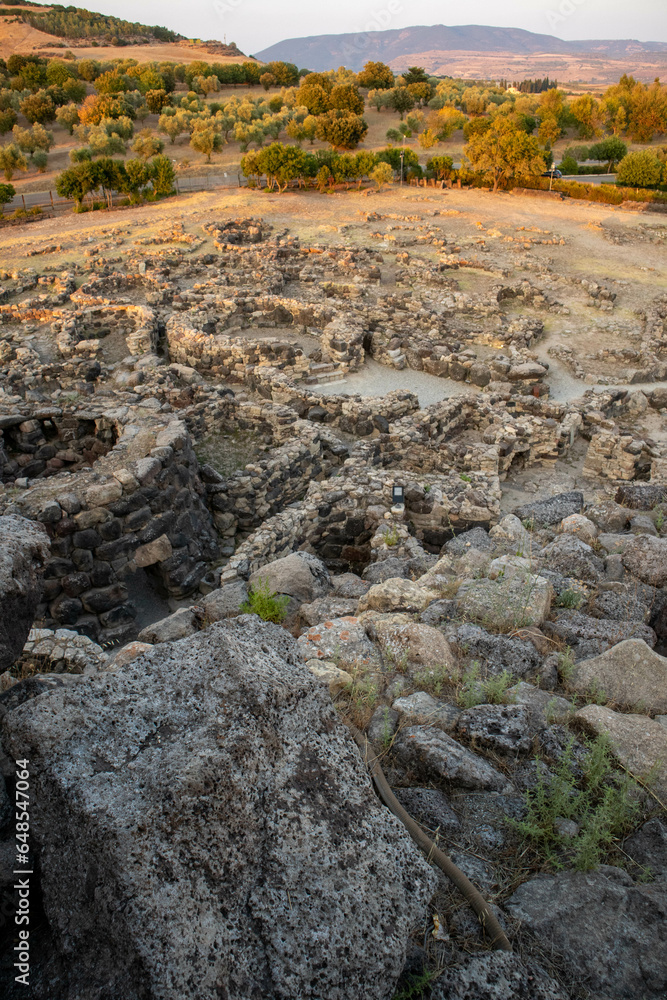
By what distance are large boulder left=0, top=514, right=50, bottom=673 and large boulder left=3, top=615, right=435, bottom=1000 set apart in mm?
1022

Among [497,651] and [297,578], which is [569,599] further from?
[297,578]

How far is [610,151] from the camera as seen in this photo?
171ft

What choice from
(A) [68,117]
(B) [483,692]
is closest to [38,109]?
(A) [68,117]

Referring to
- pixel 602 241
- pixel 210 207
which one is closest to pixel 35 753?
pixel 602 241

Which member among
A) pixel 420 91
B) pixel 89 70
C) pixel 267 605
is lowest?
pixel 267 605

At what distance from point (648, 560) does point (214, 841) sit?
626cm

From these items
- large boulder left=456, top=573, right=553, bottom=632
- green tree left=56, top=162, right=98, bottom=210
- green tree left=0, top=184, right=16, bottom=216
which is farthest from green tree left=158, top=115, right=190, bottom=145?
large boulder left=456, top=573, right=553, bottom=632

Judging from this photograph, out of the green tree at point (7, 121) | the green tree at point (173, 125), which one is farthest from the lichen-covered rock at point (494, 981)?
the green tree at point (7, 121)

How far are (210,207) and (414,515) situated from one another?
113 ft

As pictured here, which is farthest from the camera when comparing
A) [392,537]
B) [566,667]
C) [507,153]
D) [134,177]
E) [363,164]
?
[363,164]

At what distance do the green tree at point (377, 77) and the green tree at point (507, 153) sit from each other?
40.7 meters

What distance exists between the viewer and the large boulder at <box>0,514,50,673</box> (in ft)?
12.3

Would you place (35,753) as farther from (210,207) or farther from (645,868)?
(210,207)

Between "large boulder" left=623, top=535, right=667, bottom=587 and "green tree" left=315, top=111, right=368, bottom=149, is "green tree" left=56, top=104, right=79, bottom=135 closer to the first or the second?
"green tree" left=315, top=111, right=368, bottom=149
